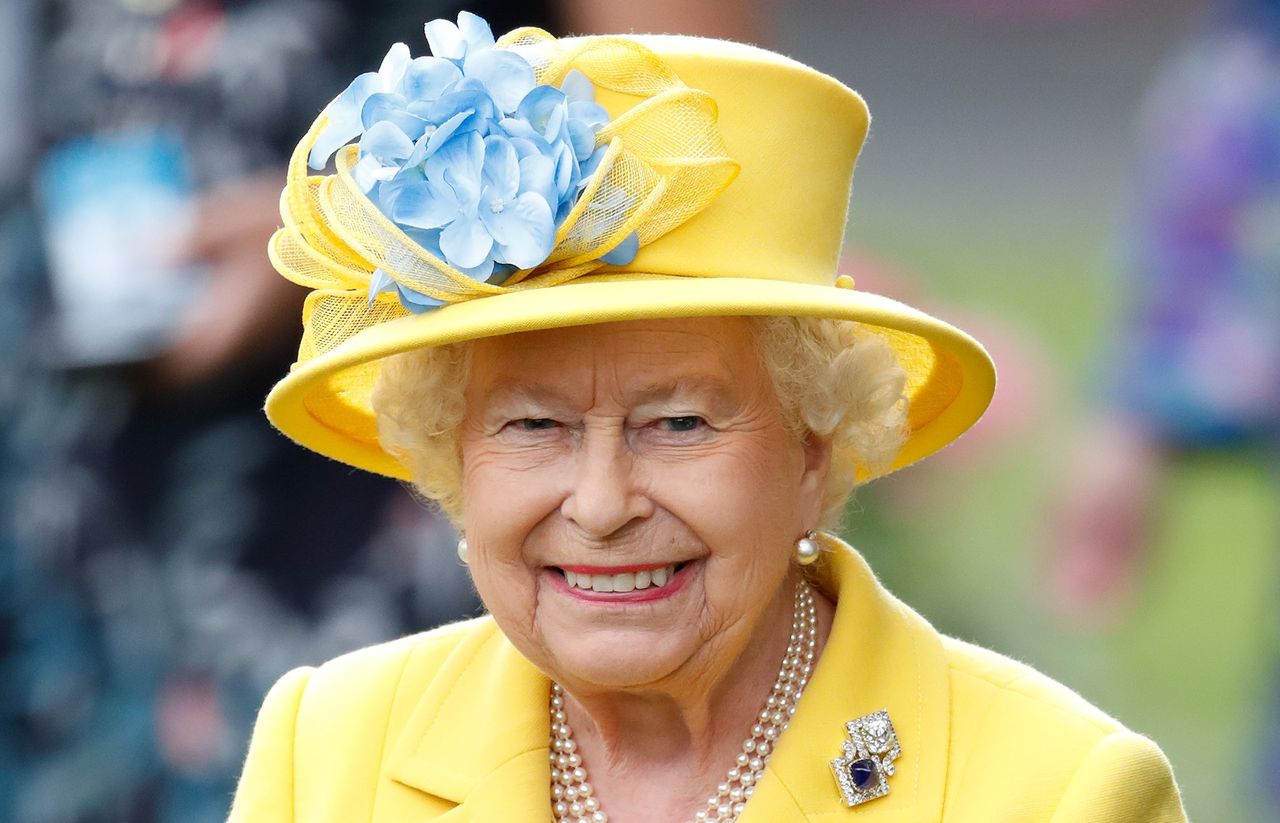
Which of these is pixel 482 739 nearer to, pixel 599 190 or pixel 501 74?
pixel 599 190

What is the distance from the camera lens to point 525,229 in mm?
2457

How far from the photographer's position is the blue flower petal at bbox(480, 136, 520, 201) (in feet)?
8.03

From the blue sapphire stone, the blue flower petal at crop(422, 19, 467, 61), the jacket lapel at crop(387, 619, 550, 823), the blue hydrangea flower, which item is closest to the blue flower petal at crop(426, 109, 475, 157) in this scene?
the blue hydrangea flower

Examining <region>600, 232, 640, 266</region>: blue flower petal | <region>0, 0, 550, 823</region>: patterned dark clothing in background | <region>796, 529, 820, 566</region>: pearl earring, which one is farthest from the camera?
<region>0, 0, 550, 823</region>: patterned dark clothing in background

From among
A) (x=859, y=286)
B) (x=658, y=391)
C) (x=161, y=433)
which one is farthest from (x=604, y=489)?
(x=161, y=433)

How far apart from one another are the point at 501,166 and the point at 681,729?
963mm

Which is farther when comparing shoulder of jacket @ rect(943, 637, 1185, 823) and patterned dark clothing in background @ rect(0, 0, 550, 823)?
patterned dark clothing in background @ rect(0, 0, 550, 823)

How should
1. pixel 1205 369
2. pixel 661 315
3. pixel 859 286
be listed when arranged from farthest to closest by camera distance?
pixel 859 286 < pixel 1205 369 < pixel 661 315

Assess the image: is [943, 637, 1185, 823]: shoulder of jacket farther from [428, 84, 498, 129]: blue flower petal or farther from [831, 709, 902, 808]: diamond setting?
[428, 84, 498, 129]: blue flower petal

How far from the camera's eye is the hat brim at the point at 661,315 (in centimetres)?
242

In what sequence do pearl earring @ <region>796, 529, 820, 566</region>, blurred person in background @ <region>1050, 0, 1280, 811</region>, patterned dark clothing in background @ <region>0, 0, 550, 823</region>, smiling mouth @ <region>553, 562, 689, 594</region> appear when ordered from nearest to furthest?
smiling mouth @ <region>553, 562, 689, 594</region> < pearl earring @ <region>796, 529, 820, 566</region> < blurred person in background @ <region>1050, 0, 1280, 811</region> < patterned dark clothing in background @ <region>0, 0, 550, 823</region>

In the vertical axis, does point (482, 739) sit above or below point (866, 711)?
below

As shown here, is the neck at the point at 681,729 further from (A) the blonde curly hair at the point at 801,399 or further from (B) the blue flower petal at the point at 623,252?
(B) the blue flower petal at the point at 623,252

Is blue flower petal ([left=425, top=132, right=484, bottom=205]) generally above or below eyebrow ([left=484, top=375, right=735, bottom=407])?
above
